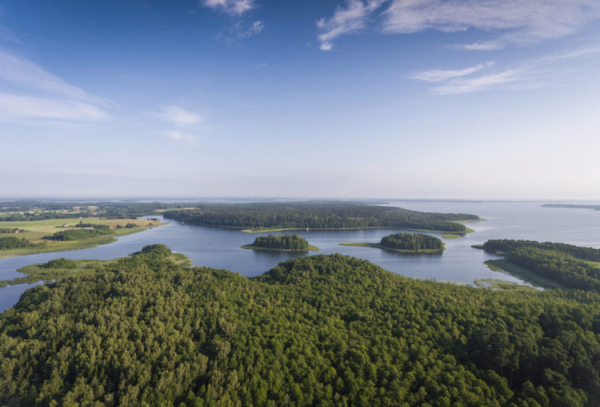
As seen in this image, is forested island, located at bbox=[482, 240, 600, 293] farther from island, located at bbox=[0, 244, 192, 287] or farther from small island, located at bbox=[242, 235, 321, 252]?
island, located at bbox=[0, 244, 192, 287]

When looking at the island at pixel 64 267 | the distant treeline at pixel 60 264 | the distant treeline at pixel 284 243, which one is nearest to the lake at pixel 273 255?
the island at pixel 64 267

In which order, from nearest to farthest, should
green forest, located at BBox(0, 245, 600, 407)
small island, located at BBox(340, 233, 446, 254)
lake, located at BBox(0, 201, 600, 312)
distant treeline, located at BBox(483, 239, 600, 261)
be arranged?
green forest, located at BBox(0, 245, 600, 407) → lake, located at BBox(0, 201, 600, 312) → distant treeline, located at BBox(483, 239, 600, 261) → small island, located at BBox(340, 233, 446, 254)

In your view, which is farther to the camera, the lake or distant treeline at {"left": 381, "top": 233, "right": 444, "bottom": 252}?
distant treeline at {"left": 381, "top": 233, "right": 444, "bottom": 252}

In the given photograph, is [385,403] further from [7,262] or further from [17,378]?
[7,262]

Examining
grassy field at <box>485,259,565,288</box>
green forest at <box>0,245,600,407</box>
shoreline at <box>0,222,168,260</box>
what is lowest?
grassy field at <box>485,259,565,288</box>

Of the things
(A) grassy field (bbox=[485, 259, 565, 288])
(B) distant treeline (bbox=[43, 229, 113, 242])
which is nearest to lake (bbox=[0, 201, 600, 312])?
(A) grassy field (bbox=[485, 259, 565, 288])

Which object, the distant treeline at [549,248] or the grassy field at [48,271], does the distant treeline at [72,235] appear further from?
the distant treeline at [549,248]
